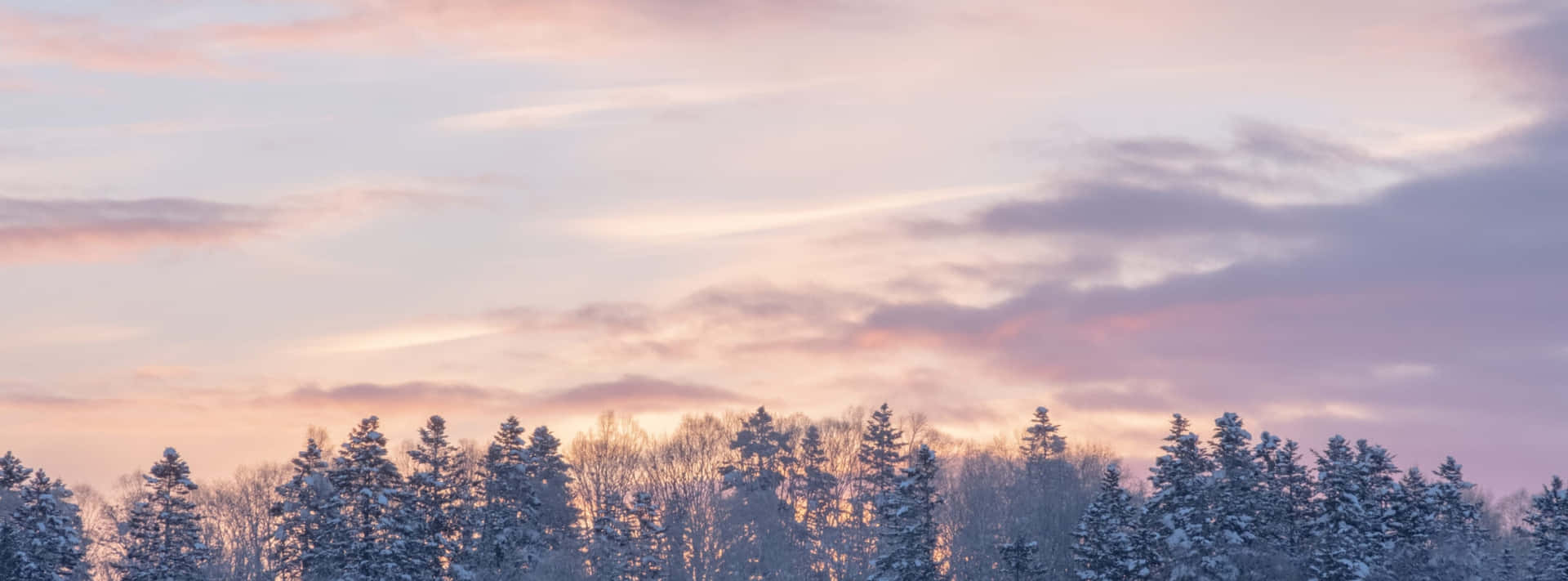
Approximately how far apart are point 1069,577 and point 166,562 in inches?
2323

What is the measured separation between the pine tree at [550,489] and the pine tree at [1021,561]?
2998cm

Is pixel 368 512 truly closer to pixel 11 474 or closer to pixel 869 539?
pixel 11 474

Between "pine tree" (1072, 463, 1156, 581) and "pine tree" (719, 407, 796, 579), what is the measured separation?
36.1 metres

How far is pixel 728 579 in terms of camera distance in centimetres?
13012

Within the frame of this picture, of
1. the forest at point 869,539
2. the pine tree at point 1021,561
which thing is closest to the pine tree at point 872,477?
the forest at point 869,539

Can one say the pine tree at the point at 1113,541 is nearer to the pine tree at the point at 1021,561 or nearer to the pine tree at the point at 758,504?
the pine tree at the point at 1021,561

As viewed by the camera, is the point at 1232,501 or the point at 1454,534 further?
the point at 1454,534

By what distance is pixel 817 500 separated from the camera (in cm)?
15700

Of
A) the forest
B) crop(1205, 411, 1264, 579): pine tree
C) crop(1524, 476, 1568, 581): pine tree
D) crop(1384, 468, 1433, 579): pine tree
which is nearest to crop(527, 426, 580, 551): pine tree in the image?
the forest

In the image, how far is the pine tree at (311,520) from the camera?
3743 inches

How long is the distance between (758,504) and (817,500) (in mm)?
10298

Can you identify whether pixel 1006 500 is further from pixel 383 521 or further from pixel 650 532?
pixel 383 521

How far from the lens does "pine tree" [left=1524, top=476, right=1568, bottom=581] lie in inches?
4227

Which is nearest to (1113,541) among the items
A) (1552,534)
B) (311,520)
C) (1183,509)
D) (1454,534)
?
(1183,509)
